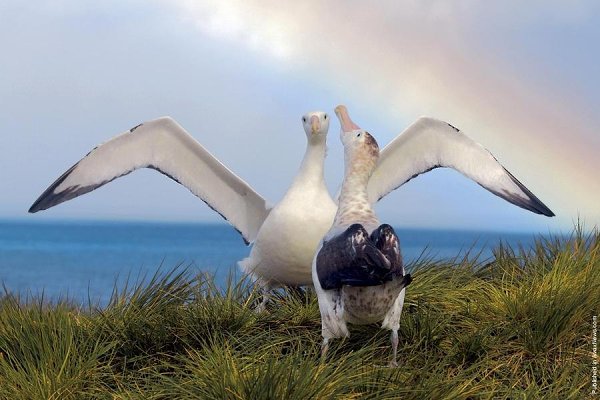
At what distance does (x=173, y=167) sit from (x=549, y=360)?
3617 mm

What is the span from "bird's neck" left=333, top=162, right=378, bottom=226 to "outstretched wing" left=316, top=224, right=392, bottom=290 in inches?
14.8

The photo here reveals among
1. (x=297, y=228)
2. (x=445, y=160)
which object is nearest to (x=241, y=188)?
(x=297, y=228)

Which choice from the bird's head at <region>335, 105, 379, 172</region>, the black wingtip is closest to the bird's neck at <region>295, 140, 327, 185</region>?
the bird's head at <region>335, 105, 379, 172</region>

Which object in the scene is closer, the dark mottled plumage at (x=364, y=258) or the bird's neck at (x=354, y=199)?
the dark mottled plumage at (x=364, y=258)

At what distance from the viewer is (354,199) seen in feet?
16.1

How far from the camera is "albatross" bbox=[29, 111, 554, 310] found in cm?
632

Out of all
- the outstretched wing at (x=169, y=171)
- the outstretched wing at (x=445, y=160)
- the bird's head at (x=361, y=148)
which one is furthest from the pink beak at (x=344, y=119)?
the outstretched wing at (x=169, y=171)

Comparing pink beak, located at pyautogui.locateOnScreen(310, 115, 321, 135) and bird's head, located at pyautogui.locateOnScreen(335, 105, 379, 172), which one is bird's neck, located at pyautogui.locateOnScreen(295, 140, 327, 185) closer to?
pink beak, located at pyautogui.locateOnScreen(310, 115, 321, 135)

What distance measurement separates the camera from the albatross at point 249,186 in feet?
20.7

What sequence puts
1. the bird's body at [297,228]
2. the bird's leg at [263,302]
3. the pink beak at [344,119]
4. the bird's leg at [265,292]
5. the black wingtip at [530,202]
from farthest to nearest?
the black wingtip at [530,202] → the bird's leg at [265,292] → the bird's leg at [263,302] → the bird's body at [297,228] → the pink beak at [344,119]

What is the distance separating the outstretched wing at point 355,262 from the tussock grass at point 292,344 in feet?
1.56

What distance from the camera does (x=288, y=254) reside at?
6.11 meters

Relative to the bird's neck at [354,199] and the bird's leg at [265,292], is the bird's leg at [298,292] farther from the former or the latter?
the bird's neck at [354,199]

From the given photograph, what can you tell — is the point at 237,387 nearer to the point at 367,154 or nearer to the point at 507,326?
the point at 367,154
